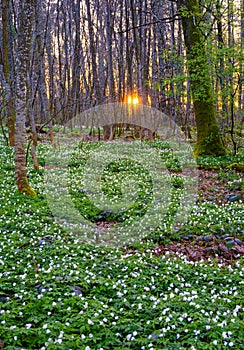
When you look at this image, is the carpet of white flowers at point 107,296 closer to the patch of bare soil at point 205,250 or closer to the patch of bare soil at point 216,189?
the patch of bare soil at point 205,250

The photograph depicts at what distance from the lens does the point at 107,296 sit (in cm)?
596

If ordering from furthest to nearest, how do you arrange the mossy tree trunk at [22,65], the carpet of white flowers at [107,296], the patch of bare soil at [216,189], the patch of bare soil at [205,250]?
1. the patch of bare soil at [216,189]
2. the mossy tree trunk at [22,65]
3. the patch of bare soil at [205,250]
4. the carpet of white flowers at [107,296]

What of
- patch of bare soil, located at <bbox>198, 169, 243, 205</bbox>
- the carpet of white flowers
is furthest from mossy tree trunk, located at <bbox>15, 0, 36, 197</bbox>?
patch of bare soil, located at <bbox>198, 169, 243, 205</bbox>

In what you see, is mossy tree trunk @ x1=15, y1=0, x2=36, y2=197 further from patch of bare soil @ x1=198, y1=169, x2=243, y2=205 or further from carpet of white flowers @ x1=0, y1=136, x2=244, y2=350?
patch of bare soil @ x1=198, y1=169, x2=243, y2=205

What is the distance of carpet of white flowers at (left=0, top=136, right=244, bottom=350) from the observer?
4.65m

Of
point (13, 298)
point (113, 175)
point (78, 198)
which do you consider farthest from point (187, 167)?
point (13, 298)

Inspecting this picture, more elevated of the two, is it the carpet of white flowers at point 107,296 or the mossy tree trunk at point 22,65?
the mossy tree trunk at point 22,65

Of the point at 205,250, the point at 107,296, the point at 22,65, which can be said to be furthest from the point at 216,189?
the point at 107,296

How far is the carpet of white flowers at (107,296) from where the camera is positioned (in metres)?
4.65

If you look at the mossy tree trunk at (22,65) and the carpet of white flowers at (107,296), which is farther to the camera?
the mossy tree trunk at (22,65)

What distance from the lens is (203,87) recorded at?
1609cm

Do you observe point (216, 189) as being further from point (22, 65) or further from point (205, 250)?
point (22, 65)

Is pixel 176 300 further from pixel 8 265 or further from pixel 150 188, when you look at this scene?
pixel 150 188

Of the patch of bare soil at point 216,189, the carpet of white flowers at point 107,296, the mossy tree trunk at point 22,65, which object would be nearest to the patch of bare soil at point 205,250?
the carpet of white flowers at point 107,296
